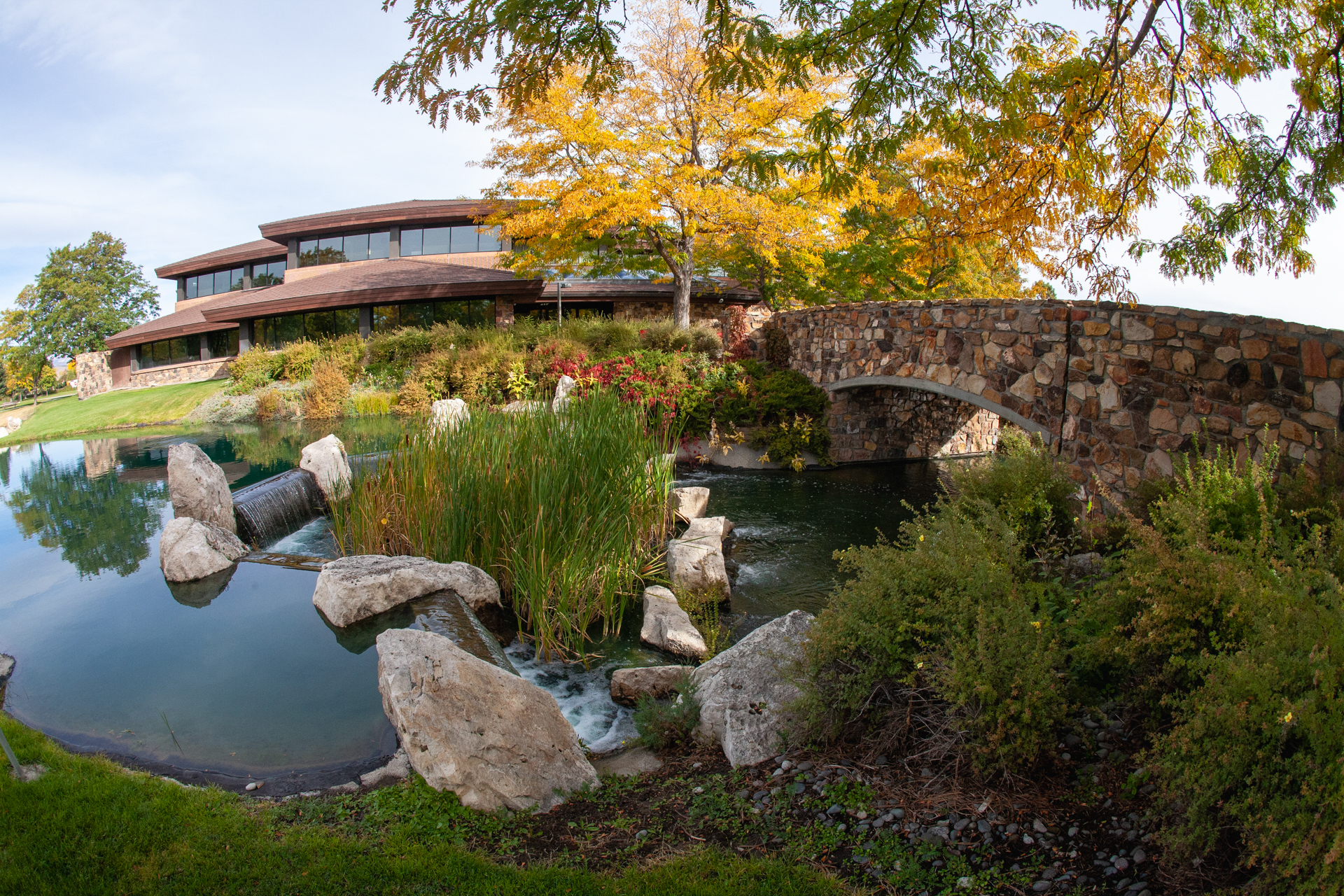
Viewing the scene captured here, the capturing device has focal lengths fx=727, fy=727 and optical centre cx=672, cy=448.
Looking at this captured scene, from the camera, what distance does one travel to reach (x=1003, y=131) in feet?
19.2

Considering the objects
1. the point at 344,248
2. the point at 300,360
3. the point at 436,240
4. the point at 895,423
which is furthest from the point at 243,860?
the point at 344,248

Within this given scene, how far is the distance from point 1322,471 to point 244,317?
3044 cm

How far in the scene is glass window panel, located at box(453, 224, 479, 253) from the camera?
2788 centimetres

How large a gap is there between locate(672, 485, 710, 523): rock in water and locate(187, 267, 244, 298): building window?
29255 mm

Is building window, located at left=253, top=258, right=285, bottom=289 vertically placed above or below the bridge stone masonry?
above

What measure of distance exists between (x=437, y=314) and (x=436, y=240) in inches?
153

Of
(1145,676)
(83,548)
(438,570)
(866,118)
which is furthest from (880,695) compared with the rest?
(83,548)

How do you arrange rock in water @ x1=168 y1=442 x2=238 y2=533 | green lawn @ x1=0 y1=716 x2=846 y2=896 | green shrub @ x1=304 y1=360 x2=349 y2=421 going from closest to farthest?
green lawn @ x1=0 y1=716 x2=846 y2=896, rock in water @ x1=168 y1=442 x2=238 y2=533, green shrub @ x1=304 y1=360 x2=349 y2=421

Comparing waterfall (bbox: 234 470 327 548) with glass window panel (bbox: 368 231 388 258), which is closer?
waterfall (bbox: 234 470 327 548)

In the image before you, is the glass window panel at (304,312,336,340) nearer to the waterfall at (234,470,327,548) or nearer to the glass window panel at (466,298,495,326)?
the glass window panel at (466,298,495,326)

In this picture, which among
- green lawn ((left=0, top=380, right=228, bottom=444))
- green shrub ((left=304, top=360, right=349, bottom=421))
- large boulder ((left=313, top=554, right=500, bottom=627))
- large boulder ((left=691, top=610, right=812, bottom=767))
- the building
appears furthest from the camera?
the building

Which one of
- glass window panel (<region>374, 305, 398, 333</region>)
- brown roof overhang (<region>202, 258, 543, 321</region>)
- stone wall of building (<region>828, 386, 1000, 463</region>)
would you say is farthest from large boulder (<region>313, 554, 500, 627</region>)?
glass window panel (<region>374, 305, 398, 333</region>)

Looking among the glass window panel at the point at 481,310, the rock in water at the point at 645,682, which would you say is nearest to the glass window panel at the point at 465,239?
the glass window panel at the point at 481,310

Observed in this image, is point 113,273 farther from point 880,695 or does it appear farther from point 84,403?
point 880,695
